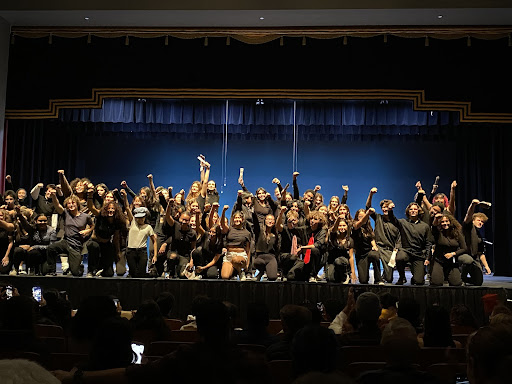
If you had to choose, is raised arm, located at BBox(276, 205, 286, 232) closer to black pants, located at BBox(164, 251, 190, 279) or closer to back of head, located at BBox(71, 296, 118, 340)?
black pants, located at BBox(164, 251, 190, 279)

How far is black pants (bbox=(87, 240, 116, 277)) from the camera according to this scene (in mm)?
9945

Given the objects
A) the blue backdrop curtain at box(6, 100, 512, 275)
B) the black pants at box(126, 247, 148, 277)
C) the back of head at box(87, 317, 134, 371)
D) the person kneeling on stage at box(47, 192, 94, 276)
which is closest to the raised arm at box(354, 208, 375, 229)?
the black pants at box(126, 247, 148, 277)

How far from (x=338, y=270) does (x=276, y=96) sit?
3.47 meters

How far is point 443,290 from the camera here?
9.24 meters

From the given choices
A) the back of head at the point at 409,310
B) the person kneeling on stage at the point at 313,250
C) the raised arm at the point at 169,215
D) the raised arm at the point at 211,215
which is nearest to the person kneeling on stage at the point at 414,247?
the person kneeling on stage at the point at 313,250

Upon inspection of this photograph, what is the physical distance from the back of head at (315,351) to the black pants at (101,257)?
309 inches

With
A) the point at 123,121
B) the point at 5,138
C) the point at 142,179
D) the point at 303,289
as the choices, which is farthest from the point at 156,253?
the point at 142,179

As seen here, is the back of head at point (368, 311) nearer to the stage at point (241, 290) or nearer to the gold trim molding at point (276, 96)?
the stage at point (241, 290)

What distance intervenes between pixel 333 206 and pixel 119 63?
464 cm

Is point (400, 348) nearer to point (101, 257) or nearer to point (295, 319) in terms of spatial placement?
point (295, 319)

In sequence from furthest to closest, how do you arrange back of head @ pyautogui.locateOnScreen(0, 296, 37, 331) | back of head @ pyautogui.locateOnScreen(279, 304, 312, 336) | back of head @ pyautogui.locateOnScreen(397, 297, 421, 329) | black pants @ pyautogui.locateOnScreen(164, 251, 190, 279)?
black pants @ pyautogui.locateOnScreen(164, 251, 190, 279) → back of head @ pyautogui.locateOnScreen(397, 297, 421, 329) → back of head @ pyautogui.locateOnScreen(279, 304, 312, 336) → back of head @ pyautogui.locateOnScreen(0, 296, 37, 331)

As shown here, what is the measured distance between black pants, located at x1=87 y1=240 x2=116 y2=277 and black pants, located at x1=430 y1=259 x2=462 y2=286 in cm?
482

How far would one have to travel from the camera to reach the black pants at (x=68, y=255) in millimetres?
9891

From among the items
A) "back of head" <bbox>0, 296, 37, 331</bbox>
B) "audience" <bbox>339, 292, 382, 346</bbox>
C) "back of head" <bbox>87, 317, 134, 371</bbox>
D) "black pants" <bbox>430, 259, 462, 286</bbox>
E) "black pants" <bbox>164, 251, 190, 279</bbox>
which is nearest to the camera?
"back of head" <bbox>87, 317, 134, 371</bbox>
